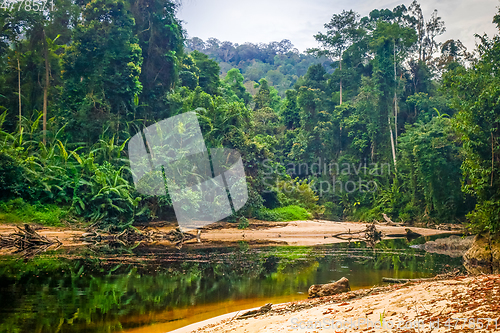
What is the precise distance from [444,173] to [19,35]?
30.2 metres

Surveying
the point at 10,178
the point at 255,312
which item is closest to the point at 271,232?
the point at 10,178

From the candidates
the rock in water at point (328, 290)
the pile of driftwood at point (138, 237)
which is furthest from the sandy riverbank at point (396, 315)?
the pile of driftwood at point (138, 237)

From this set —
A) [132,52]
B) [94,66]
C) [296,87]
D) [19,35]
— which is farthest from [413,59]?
[19,35]

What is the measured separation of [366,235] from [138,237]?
13.4 meters

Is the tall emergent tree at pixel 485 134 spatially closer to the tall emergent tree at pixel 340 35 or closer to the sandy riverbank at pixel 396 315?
the sandy riverbank at pixel 396 315

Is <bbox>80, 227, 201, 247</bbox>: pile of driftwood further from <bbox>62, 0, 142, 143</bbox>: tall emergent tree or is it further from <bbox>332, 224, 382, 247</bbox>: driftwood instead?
<bbox>332, 224, 382, 247</bbox>: driftwood

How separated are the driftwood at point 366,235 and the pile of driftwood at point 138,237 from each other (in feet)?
30.5

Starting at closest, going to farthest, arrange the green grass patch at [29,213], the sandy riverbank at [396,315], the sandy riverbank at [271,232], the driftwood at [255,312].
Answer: the sandy riverbank at [396,315]
the driftwood at [255,312]
the green grass patch at [29,213]
the sandy riverbank at [271,232]

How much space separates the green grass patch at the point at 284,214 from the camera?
26438 mm

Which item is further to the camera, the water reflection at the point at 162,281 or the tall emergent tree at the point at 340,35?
the tall emergent tree at the point at 340,35

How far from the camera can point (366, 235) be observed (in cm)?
2259

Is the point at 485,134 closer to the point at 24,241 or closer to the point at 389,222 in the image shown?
the point at 389,222

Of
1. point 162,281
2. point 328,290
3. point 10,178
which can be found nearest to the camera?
point 328,290

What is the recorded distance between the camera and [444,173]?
84.7 ft
